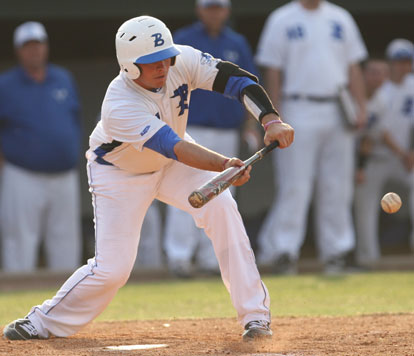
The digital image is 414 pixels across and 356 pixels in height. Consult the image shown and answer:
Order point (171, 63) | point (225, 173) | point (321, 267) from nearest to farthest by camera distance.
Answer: point (225, 173) → point (171, 63) → point (321, 267)

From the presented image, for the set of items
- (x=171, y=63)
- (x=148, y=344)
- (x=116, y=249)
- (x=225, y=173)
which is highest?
(x=171, y=63)

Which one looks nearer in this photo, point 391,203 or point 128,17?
point 391,203

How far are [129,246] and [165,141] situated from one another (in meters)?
0.83

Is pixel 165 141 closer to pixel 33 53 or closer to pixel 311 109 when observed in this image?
pixel 311 109

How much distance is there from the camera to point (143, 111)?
16.1 feet

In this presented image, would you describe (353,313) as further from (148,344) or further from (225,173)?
(225,173)

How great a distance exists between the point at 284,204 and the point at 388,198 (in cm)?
305

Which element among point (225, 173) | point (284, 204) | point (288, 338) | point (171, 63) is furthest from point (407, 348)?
point (284, 204)

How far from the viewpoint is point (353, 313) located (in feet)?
20.9

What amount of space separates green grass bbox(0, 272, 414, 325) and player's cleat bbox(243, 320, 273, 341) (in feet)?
4.13

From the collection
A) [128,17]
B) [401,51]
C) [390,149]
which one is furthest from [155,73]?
[128,17]

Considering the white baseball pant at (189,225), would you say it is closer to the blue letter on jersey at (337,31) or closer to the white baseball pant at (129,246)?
the blue letter on jersey at (337,31)

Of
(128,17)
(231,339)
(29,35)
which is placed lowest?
(231,339)

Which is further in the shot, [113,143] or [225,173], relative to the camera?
[113,143]
